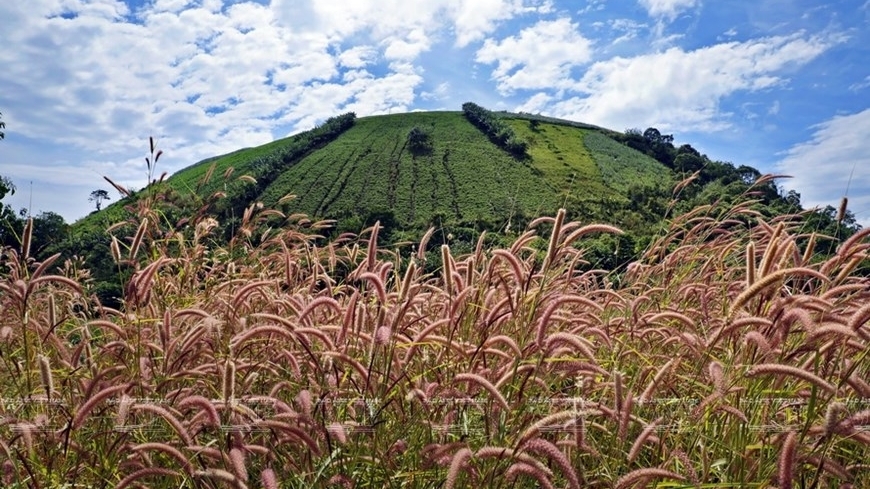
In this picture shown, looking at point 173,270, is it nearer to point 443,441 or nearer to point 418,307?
point 418,307

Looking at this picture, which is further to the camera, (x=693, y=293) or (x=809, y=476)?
(x=693, y=293)

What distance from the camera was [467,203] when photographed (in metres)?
63.8

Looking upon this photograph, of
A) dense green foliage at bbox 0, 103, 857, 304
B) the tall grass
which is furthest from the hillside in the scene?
the tall grass

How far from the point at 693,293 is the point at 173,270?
4887 mm

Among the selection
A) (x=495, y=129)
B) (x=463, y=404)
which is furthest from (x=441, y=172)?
(x=463, y=404)

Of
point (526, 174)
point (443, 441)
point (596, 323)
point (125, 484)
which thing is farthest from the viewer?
point (526, 174)

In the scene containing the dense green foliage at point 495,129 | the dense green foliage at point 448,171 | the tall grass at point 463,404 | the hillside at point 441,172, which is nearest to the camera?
the tall grass at point 463,404

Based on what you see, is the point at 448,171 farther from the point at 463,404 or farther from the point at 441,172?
the point at 463,404

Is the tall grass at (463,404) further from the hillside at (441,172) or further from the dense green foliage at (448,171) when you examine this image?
the hillside at (441,172)

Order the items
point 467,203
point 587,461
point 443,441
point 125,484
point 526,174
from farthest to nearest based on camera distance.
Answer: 1. point 526,174
2. point 467,203
3. point 587,461
4. point 443,441
5. point 125,484

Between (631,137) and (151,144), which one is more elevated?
(631,137)

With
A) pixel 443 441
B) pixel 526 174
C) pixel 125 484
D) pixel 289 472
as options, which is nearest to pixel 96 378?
pixel 125 484

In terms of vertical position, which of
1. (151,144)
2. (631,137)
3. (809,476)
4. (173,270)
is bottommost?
(809,476)

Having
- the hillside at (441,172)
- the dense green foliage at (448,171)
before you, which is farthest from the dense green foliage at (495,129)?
the hillside at (441,172)
